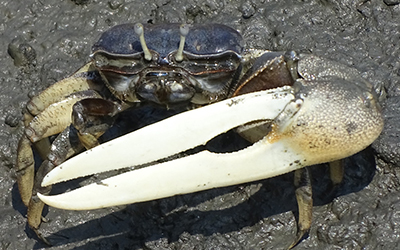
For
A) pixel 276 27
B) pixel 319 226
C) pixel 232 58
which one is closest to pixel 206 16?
pixel 276 27

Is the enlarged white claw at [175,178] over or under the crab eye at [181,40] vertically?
under

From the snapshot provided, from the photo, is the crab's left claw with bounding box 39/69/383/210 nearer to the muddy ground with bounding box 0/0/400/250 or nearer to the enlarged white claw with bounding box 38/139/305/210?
the enlarged white claw with bounding box 38/139/305/210

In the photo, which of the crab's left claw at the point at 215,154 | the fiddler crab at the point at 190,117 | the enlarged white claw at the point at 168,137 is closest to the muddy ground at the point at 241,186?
the fiddler crab at the point at 190,117

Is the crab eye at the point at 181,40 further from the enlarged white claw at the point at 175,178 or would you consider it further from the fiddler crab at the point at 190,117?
the enlarged white claw at the point at 175,178

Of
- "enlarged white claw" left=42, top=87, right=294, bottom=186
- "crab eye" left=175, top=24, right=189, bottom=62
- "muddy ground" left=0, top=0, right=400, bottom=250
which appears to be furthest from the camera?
"muddy ground" left=0, top=0, right=400, bottom=250

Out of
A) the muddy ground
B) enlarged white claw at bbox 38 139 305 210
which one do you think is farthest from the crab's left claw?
the muddy ground

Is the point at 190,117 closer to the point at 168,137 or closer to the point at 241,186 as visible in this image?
the point at 168,137

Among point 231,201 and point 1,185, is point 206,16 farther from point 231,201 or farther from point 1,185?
point 1,185
